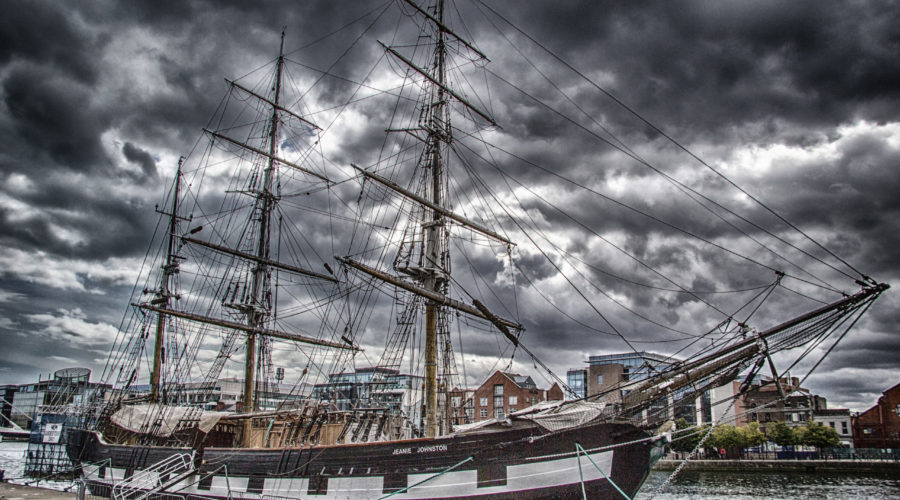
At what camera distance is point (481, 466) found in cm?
1424

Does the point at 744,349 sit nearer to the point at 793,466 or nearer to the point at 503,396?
the point at 793,466

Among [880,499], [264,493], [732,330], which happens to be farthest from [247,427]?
[880,499]

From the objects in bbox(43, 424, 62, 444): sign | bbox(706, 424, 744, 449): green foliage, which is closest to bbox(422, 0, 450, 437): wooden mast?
bbox(43, 424, 62, 444): sign

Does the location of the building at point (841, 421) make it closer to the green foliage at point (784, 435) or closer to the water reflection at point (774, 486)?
the green foliage at point (784, 435)

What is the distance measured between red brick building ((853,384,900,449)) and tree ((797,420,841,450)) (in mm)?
8979

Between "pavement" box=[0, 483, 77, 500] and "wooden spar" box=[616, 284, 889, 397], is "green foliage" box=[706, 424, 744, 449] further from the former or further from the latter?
"pavement" box=[0, 483, 77, 500]

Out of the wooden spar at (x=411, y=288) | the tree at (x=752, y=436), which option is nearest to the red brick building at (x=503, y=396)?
the tree at (x=752, y=436)

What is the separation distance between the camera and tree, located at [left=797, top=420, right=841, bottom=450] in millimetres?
45031

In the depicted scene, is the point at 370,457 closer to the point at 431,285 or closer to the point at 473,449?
the point at 473,449

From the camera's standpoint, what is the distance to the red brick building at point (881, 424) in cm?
5009

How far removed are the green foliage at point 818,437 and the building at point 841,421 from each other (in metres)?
10.8

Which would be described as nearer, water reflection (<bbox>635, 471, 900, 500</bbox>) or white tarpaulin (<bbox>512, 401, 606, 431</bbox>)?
white tarpaulin (<bbox>512, 401, 606, 431</bbox>)

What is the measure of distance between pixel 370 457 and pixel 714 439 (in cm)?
4387

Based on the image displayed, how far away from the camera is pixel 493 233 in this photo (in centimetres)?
2319
